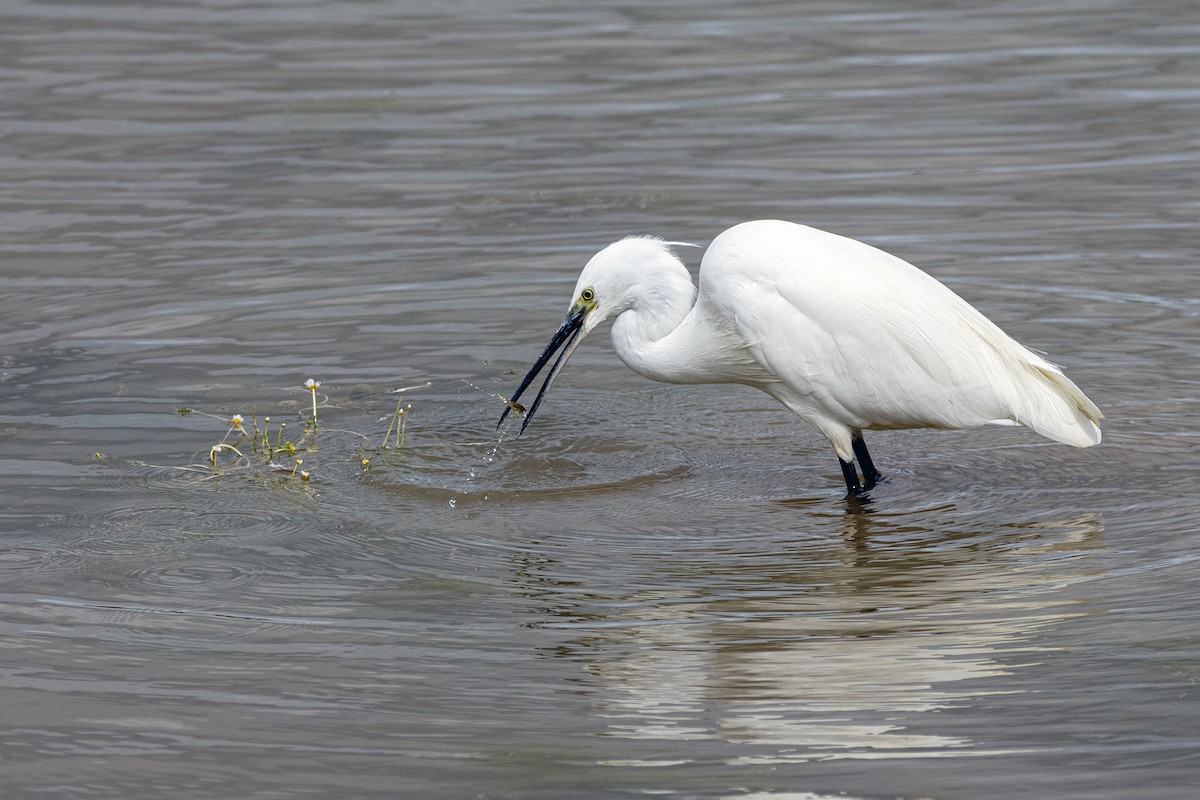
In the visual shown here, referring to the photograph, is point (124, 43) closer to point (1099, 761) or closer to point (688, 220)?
point (688, 220)

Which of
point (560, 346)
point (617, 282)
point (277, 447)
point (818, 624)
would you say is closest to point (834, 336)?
point (617, 282)

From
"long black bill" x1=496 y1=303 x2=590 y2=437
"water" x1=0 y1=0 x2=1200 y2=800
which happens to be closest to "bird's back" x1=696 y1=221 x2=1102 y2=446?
"water" x1=0 y1=0 x2=1200 y2=800

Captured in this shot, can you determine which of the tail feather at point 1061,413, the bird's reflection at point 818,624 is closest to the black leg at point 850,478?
the bird's reflection at point 818,624

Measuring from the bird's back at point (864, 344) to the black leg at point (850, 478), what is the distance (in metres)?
0.14

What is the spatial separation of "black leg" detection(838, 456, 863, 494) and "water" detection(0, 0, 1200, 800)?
11 centimetres

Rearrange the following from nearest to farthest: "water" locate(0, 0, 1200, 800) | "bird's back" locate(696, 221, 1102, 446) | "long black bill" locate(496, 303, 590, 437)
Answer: "water" locate(0, 0, 1200, 800)
"bird's back" locate(696, 221, 1102, 446)
"long black bill" locate(496, 303, 590, 437)

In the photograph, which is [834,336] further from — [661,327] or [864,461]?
[661,327]

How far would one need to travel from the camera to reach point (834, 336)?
6578 mm

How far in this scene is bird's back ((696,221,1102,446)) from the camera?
257 inches

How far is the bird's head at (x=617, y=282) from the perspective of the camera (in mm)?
6691

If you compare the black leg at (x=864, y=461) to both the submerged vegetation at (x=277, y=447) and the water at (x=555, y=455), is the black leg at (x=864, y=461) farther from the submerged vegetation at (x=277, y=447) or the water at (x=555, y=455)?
the submerged vegetation at (x=277, y=447)

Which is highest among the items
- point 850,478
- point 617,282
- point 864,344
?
point 617,282

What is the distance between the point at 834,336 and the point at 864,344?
0.13 meters

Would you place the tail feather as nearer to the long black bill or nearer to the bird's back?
the bird's back
